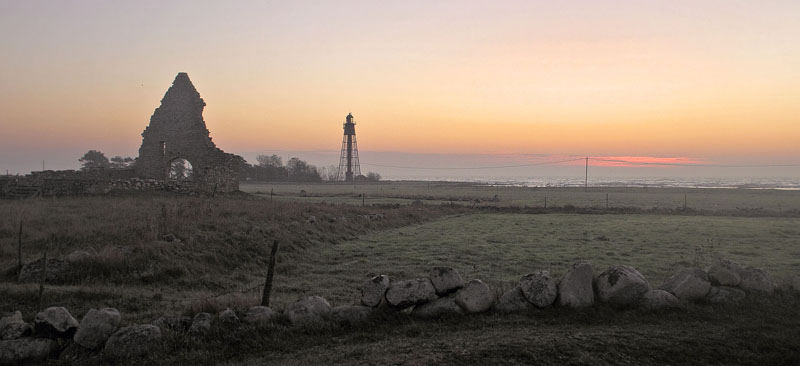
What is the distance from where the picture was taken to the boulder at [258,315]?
7.47m

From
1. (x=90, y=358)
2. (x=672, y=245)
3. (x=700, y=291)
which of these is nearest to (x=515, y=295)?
Result: (x=700, y=291)

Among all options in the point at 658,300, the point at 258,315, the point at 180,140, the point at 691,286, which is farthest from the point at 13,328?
the point at 180,140

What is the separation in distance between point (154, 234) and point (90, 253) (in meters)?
2.14

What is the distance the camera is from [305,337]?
7.06 meters

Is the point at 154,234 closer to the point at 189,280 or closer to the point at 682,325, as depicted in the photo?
the point at 189,280

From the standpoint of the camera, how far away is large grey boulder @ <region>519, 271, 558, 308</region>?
8094 millimetres

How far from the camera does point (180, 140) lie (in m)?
34.5

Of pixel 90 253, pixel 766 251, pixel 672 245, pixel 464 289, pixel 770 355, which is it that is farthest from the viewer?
pixel 672 245

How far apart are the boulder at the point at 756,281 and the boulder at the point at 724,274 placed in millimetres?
121

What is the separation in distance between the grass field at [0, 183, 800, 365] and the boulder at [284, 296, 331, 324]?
27 cm

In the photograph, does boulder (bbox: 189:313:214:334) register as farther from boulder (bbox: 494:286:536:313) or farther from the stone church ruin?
the stone church ruin

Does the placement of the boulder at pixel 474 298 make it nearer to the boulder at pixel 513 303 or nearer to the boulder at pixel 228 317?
the boulder at pixel 513 303

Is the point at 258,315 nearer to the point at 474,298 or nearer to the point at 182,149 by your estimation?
the point at 474,298

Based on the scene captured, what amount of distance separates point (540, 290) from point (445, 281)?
1681 millimetres
